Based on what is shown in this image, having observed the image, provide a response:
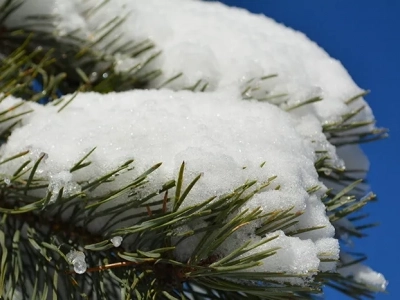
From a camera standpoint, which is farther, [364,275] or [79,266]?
[364,275]

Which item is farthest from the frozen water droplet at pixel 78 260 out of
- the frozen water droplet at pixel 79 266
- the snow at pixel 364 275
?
the snow at pixel 364 275

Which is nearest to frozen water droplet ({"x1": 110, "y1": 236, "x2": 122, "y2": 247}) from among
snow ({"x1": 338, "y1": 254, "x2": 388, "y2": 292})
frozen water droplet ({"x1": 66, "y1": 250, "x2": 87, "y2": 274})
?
frozen water droplet ({"x1": 66, "y1": 250, "x2": 87, "y2": 274})

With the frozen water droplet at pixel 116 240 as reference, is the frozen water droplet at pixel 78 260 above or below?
below

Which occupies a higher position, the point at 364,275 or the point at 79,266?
the point at 79,266

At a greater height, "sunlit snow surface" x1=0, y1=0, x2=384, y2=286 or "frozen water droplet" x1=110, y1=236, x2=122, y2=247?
"sunlit snow surface" x1=0, y1=0, x2=384, y2=286

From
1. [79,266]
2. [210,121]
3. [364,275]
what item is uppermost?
[210,121]

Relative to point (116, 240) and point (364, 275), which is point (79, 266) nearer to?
point (116, 240)

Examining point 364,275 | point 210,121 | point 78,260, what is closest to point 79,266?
point 78,260

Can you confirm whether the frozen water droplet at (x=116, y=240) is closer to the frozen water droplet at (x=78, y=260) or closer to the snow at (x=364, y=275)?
the frozen water droplet at (x=78, y=260)

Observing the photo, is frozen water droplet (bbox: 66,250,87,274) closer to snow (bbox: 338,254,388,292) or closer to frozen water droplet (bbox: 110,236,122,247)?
frozen water droplet (bbox: 110,236,122,247)
